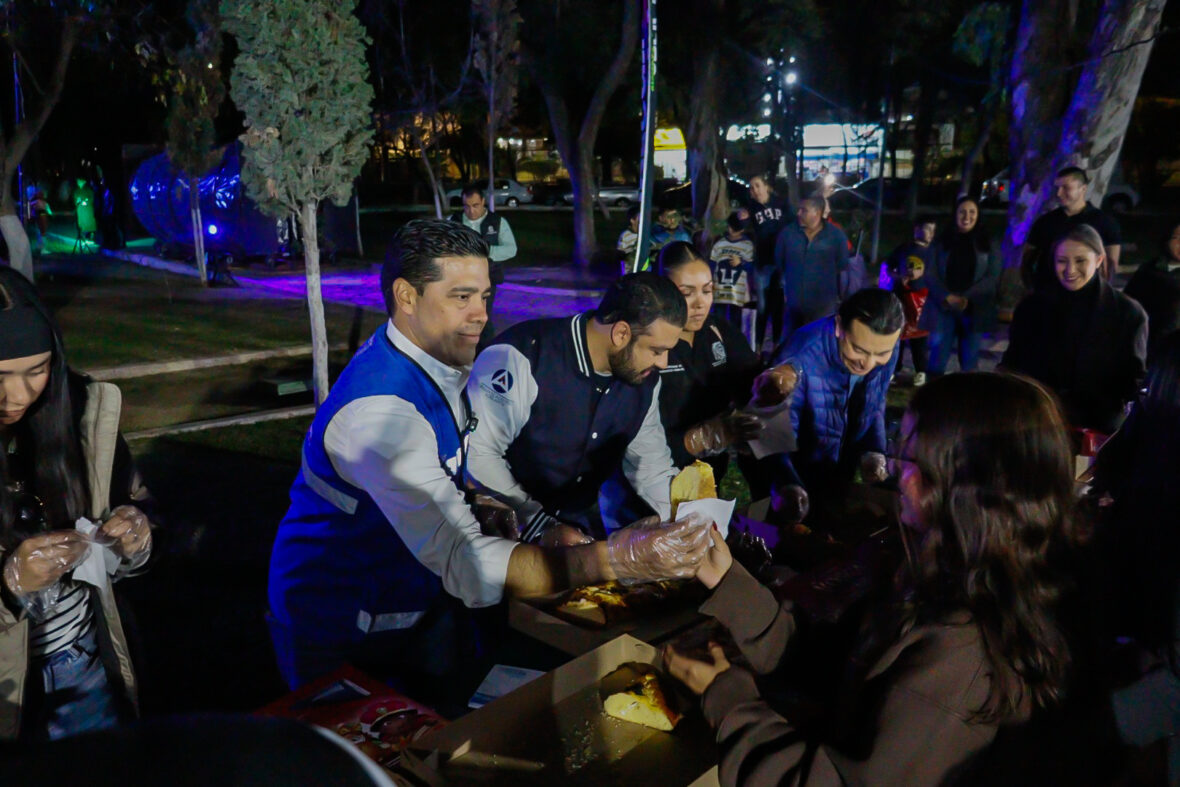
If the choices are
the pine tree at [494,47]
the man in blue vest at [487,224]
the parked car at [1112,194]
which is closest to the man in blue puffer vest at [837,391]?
the man in blue vest at [487,224]

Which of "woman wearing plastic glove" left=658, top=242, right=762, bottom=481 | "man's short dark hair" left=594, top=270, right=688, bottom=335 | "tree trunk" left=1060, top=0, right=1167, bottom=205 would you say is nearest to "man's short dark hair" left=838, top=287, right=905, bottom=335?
"woman wearing plastic glove" left=658, top=242, right=762, bottom=481

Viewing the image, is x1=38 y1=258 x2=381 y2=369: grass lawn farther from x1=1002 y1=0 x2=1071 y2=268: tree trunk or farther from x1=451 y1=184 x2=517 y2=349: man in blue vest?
x1=1002 y1=0 x2=1071 y2=268: tree trunk

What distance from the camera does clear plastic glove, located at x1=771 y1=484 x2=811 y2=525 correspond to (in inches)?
140

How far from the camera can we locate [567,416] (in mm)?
3457

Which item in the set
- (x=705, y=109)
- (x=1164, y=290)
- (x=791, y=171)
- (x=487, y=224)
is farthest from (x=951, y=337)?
(x=791, y=171)

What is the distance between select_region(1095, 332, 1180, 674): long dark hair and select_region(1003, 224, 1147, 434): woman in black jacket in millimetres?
2104

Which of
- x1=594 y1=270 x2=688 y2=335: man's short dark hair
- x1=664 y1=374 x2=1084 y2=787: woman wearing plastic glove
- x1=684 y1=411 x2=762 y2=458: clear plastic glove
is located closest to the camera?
x1=664 y1=374 x2=1084 y2=787: woman wearing plastic glove

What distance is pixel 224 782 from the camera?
748mm

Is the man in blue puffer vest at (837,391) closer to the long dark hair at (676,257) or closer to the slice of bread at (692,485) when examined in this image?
the long dark hair at (676,257)

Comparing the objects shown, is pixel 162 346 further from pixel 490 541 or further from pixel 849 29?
pixel 849 29

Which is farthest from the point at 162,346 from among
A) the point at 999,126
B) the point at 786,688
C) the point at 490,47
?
the point at 999,126

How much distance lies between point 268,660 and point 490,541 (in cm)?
265

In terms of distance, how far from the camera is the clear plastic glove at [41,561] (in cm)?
203

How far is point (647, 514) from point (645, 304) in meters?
0.95
